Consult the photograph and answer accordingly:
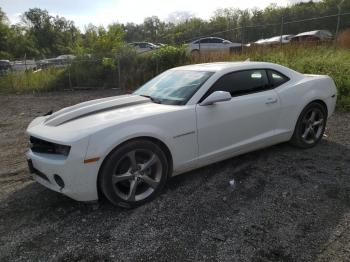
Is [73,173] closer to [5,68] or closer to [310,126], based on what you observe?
[310,126]

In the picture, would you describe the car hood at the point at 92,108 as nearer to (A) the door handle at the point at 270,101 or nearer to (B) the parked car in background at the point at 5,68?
(A) the door handle at the point at 270,101

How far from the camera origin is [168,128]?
3746 millimetres

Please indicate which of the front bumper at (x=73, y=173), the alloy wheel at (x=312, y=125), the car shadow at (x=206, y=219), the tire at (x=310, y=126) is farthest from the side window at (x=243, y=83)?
the front bumper at (x=73, y=173)

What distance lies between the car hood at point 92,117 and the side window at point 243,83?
746mm

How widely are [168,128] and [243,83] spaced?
4.71ft

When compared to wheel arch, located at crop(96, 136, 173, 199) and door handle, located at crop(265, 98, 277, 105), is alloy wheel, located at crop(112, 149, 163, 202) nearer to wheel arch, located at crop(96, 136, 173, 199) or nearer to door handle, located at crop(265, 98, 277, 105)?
wheel arch, located at crop(96, 136, 173, 199)

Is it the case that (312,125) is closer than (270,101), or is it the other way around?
(270,101)

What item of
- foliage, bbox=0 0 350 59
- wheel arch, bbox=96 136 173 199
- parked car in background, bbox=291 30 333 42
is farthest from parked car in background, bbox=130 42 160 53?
wheel arch, bbox=96 136 173 199

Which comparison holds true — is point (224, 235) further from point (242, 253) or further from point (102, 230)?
point (102, 230)

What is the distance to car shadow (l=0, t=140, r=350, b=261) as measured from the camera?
296cm

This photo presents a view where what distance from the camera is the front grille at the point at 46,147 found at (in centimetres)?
342

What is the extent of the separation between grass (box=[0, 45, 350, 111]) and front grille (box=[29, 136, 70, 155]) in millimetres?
6710

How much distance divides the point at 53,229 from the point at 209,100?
86.0 inches

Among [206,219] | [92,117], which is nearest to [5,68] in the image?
[92,117]
